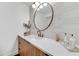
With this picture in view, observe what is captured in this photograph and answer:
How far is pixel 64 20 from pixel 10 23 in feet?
4.81

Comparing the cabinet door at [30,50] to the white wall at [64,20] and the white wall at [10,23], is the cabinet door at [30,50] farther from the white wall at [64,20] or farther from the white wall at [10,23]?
the white wall at [10,23]

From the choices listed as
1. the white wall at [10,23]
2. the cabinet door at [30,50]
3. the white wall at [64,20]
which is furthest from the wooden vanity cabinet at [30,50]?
the white wall at [10,23]

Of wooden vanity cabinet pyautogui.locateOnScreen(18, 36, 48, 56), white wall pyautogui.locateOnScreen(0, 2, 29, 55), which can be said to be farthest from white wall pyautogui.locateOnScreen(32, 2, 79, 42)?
white wall pyautogui.locateOnScreen(0, 2, 29, 55)

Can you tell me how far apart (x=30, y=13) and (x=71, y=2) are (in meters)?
1.47

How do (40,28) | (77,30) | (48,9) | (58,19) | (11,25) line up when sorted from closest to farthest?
1. (77,30)
2. (58,19)
3. (48,9)
4. (40,28)
5. (11,25)

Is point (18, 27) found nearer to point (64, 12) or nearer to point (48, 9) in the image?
point (48, 9)

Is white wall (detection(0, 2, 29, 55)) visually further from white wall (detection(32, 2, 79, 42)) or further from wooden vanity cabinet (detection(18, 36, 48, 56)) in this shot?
white wall (detection(32, 2, 79, 42))

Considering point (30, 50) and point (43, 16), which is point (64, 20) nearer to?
point (43, 16)

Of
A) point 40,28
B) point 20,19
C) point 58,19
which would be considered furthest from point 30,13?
point 58,19

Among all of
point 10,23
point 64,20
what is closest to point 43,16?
point 64,20

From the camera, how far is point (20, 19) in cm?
282

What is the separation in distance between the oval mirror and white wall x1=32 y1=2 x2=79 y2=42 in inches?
3.4

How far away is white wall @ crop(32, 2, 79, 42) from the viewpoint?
147 cm

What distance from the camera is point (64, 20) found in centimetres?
167
